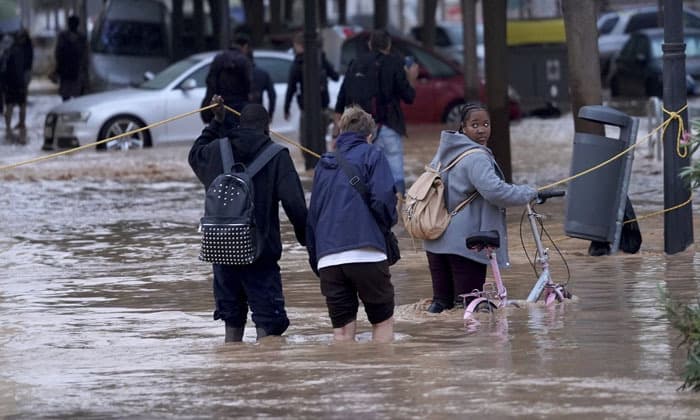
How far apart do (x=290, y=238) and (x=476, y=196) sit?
4.72 meters

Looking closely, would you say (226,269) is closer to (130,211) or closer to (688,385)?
(688,385)

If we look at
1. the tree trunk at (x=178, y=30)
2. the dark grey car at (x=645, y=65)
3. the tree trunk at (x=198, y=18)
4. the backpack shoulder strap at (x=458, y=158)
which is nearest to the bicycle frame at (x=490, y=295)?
the backpack shoulder strap at (x=458, y=158)

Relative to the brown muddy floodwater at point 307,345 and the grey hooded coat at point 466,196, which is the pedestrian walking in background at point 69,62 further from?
the grey hooded coat at point 466,196

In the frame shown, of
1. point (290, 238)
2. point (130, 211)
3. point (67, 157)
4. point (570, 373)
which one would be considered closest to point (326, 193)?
point (570, 373)

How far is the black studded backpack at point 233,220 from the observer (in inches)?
343

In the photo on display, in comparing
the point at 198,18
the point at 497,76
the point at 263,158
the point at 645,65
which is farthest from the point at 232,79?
the point at 198,18

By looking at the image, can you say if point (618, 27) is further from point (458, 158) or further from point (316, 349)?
point (316, 349)

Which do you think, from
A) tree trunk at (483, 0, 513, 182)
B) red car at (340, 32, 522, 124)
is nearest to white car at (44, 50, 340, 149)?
red car at (340, 32, 522, 124)

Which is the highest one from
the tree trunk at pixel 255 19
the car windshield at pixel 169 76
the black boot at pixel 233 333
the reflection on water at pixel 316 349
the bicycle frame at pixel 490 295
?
the tree trunk at pixel 255 19

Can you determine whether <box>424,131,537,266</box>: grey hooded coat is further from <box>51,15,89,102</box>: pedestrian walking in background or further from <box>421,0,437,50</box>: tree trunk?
<box>421,0,437,50</box>: tree trunk

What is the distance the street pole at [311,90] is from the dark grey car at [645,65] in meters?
15.5

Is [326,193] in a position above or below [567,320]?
above

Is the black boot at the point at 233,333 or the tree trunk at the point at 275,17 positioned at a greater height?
the tree trunk at the point at 275,17

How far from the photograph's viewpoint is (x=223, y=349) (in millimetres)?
9055
